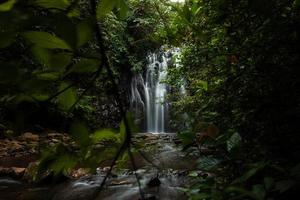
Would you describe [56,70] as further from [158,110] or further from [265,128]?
[158,110]

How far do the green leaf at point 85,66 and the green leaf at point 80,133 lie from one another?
0.10 meters

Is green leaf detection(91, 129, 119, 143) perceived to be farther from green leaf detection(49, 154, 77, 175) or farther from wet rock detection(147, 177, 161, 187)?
wet rock detection(147, 177, 161, 187)

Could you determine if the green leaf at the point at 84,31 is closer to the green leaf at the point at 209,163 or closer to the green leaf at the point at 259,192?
the green leaf at the point at 259,192

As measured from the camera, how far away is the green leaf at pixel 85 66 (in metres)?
0.53

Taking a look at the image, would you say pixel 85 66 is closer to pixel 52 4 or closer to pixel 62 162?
pixel 52 4

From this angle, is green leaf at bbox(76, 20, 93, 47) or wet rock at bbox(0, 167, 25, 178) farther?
wet rock at bbox(0, 167, 25, 178)

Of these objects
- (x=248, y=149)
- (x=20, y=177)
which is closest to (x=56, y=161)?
(x=248, y=149)

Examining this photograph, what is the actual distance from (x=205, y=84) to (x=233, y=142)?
1154 mm

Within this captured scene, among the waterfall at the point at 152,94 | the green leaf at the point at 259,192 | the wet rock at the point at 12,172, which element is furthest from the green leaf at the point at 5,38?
the waterfall at the point at 152,94

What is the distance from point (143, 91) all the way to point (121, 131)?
56.0ft

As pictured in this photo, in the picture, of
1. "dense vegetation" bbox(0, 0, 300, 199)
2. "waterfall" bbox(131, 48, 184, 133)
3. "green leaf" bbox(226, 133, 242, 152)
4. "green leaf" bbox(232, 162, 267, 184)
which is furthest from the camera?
"waterfall" bbox(131, 48, 184, 133)

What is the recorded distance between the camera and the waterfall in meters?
16.7

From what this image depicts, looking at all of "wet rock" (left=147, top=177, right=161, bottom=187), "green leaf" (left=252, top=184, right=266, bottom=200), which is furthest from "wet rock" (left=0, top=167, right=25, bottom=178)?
"green leaf" (left=252, top=184, right=266, bottom=200)

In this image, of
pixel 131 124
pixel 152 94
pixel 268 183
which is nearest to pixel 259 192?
pixel 268 183
